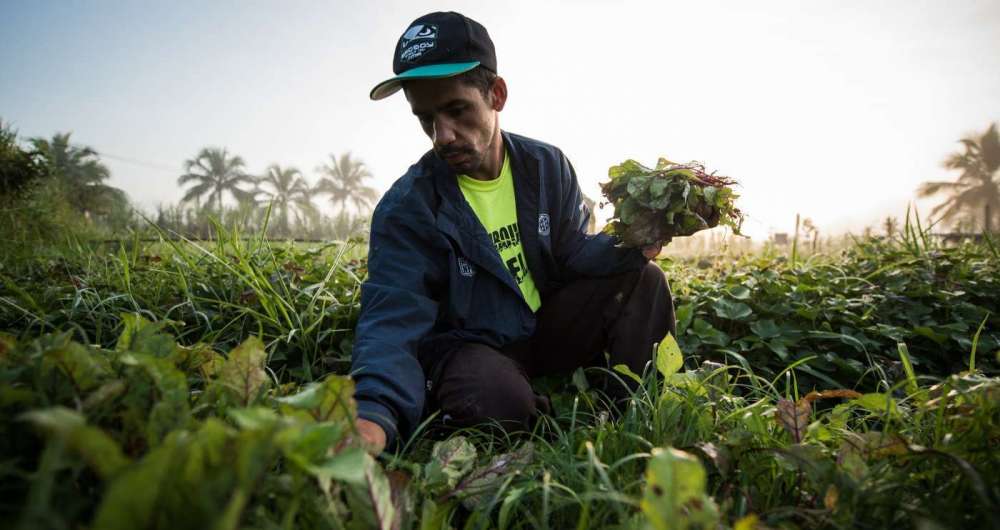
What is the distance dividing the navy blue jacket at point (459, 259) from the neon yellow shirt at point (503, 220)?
46 millimetres

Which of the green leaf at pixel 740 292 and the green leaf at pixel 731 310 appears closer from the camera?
the green leaf at pixel 731 310

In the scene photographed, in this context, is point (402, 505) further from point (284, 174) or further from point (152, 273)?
point (284, 174)

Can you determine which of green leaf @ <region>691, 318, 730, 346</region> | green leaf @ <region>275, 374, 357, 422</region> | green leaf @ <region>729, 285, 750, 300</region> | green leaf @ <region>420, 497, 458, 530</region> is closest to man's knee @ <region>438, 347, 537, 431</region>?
green leaf @ <region>420, 497, 458, 530</region>

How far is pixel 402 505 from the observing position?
3.05ft

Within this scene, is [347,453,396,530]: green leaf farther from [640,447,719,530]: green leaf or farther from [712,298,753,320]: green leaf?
[712,298,753,320]: green leaf

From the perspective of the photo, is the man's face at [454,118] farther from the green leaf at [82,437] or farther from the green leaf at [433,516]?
the green leaf at [82,437]

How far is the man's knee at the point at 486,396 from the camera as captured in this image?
171cm

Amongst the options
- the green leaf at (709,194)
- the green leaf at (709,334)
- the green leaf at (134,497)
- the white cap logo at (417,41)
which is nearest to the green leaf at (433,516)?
the green leaf at (134,497)

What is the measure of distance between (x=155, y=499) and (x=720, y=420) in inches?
51.8

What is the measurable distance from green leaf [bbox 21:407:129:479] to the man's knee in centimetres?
117

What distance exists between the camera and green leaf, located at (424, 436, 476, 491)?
1.12m

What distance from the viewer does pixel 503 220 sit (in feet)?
7.52

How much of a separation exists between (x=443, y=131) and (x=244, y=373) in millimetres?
1328

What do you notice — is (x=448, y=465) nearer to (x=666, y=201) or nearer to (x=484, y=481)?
(x=484, y=481)
